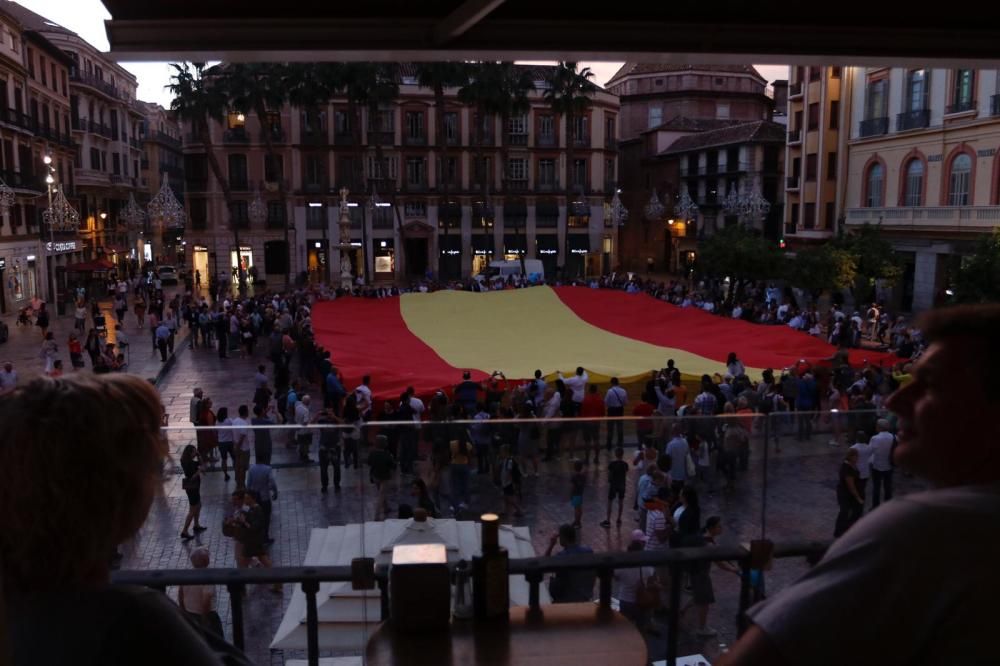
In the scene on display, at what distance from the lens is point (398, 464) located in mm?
4148

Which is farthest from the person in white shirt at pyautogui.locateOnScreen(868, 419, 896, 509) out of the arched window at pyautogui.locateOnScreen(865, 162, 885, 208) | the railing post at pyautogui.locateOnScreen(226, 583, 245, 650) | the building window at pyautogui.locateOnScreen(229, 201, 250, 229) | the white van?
the building window at pyautogui.locateOnScreen(229, 201, 250, 229)

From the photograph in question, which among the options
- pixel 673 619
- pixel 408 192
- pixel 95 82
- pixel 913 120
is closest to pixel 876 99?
pixel 913 120

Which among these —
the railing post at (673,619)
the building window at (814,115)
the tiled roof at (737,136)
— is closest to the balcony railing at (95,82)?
the tiled roof at (737,136)

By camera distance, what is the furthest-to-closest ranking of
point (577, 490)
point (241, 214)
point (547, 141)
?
1. point (547, 141)
2. point (241, 214)
3. point (577, 490)

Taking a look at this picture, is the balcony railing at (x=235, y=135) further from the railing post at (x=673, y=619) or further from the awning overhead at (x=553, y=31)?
the railing post at (x=673, y=619)

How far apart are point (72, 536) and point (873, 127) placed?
42853 mm

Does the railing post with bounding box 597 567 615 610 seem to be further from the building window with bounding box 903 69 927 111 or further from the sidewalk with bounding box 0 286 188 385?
the building window with bounding box 903 69 927 111

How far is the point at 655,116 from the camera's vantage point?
71000 millimetres

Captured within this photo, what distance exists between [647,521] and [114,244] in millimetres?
65490

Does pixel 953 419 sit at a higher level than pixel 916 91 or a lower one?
lower

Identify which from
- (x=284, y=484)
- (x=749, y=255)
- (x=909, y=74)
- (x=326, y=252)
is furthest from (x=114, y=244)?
(x=284, y=484)

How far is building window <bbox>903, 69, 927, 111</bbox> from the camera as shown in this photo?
1411 inches

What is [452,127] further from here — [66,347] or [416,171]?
[66,347]

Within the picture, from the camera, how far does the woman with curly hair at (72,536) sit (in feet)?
5.33
